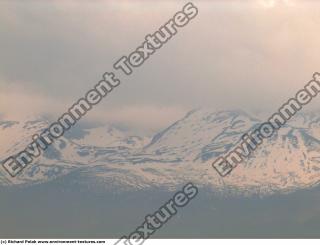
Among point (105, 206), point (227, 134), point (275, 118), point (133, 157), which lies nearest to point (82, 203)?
point (105, 206)

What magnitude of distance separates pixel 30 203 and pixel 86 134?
4.67ft

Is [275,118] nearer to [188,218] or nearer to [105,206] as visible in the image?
[188,218]

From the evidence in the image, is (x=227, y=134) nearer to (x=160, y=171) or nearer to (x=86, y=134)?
(x=160, y=171)

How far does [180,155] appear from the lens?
922 cm

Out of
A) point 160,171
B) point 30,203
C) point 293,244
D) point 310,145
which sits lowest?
point 293,244

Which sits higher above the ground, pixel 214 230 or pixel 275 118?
pixel 275 118

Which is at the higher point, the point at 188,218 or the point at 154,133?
the point at 154,133

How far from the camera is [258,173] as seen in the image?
9281 mm

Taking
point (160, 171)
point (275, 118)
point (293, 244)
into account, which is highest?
point (160, 171)

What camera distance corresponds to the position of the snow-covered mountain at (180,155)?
30.1 feet

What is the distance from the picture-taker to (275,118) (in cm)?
930

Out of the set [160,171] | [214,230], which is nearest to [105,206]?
[160,171]

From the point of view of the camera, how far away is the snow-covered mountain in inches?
361

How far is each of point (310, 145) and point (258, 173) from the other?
1031mm
